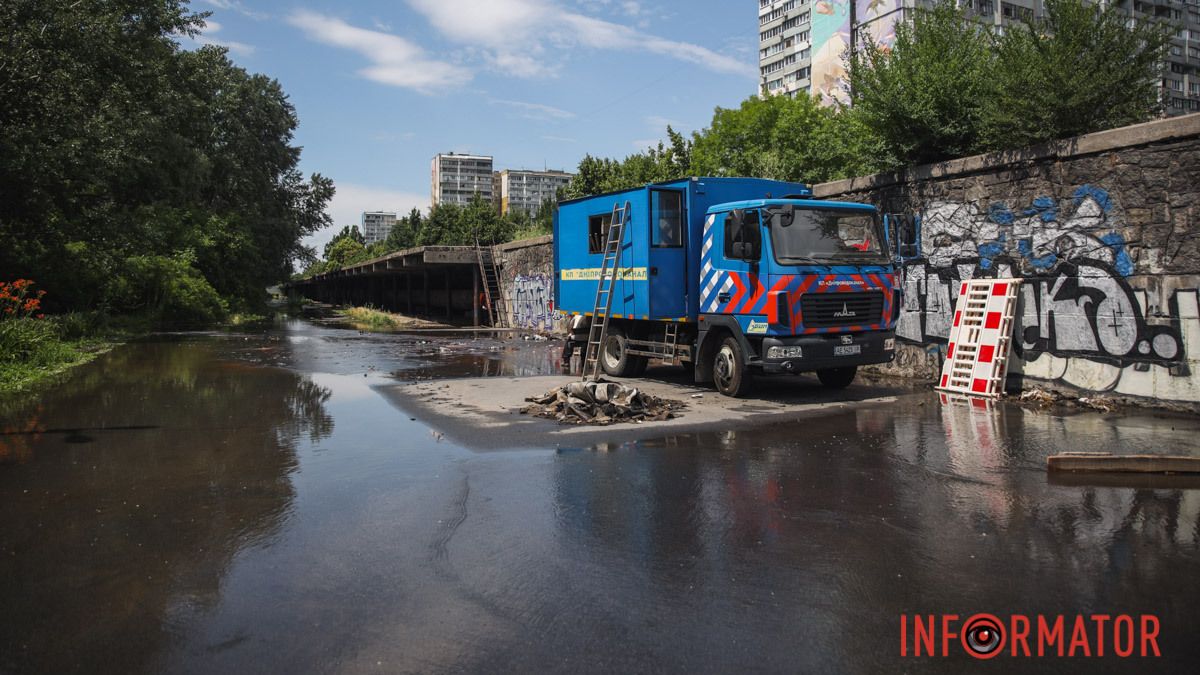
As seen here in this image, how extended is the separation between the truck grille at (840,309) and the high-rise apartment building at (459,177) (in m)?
177

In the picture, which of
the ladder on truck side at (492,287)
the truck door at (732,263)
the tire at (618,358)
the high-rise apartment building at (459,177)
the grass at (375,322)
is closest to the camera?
the truck door at (732,263)

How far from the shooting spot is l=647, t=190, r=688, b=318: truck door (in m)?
11.5

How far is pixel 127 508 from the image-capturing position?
17.8 ft

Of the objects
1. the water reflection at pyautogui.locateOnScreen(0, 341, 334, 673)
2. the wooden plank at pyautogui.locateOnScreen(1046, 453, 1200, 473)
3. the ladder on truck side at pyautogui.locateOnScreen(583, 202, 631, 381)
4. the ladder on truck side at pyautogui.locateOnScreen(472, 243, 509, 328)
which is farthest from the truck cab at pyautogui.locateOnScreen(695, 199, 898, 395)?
the ladder on truck side at pyautogui.locateOnScreen(472, 243, 509, 328)

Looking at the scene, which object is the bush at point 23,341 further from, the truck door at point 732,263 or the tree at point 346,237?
the tree at point 346,237

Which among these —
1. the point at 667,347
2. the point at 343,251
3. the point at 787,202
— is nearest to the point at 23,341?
the point at 667,347

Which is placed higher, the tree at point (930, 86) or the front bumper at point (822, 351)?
the tree at point (930, 86)

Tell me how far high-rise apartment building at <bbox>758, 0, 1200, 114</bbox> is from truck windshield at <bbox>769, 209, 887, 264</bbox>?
43125 mm

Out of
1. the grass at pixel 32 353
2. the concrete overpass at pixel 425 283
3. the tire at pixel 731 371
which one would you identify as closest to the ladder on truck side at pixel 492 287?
the concrete overpass at pixel 425 283

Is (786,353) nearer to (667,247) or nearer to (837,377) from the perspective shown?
(837,377)

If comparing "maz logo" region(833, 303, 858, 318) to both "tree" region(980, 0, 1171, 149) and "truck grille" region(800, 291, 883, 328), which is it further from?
"tree" region(980, 0, 1171, 149)

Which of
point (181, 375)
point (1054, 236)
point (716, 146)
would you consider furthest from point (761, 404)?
point (716, 146)

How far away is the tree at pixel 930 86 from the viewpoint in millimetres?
12156

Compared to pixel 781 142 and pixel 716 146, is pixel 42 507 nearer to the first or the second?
pixel 781 142
